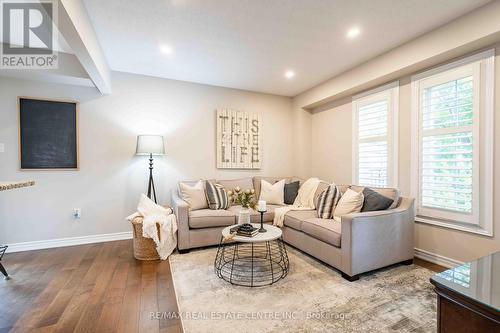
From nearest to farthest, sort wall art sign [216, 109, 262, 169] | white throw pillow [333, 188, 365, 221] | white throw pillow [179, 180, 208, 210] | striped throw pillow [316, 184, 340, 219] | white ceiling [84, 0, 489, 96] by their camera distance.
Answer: white ceiling [84, 0, 489, 96], white throw pillow [333, 188, 365, 221], striped throw pillow [316, 184, 340, 219], white throw pillow [179, 180, 208, 210], wall art sign [216, 109, 262, 169]

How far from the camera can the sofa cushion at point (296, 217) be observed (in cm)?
300

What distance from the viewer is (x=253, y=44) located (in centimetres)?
280

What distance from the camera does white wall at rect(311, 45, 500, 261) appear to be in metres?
2.28

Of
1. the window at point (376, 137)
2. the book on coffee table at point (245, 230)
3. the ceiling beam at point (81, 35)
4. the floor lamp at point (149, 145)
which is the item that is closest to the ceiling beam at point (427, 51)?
the window at point (376, 137)

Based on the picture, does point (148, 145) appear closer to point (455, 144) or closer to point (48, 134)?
point (48, 134)

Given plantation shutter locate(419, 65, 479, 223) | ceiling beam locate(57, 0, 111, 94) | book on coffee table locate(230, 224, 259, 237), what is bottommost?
book on coffee table locate(230, 224, 259, 237)

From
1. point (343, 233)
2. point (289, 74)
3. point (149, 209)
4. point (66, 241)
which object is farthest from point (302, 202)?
point (66, 241)

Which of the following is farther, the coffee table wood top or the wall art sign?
the wall art sign

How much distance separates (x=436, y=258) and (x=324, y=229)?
1.43 m

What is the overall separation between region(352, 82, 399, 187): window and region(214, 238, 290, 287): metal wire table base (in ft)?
5.98

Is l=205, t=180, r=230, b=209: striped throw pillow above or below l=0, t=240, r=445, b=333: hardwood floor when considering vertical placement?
above

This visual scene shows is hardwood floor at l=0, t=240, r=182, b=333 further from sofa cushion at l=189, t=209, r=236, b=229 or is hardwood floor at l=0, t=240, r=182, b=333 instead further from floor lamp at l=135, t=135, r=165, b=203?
floor lamp at l=135, t=135, r=165, b=203
